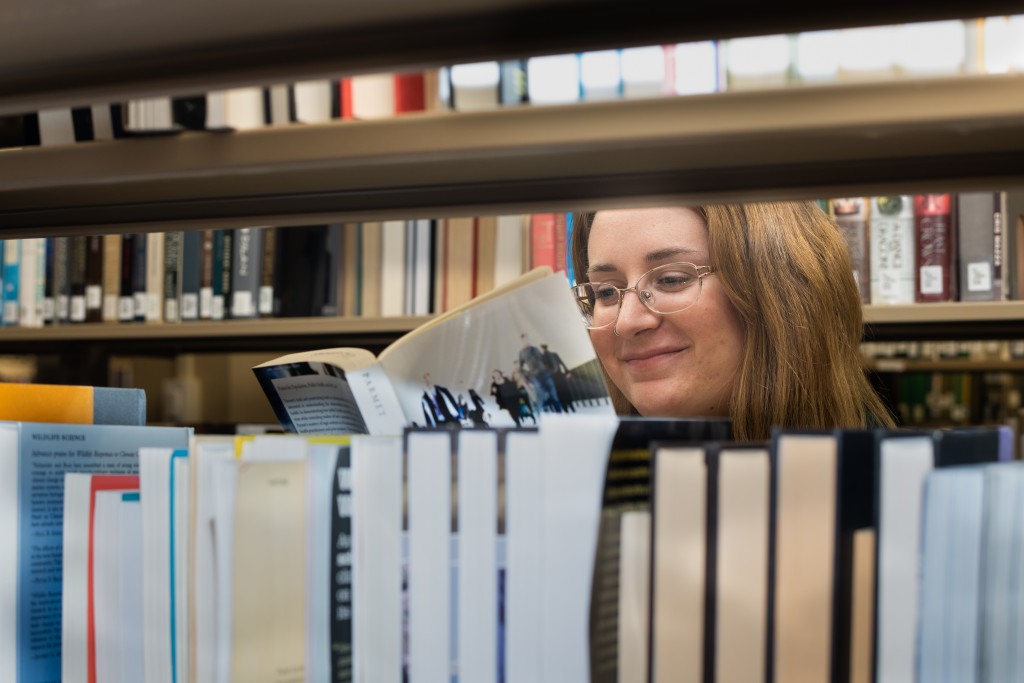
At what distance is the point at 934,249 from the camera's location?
1659mm

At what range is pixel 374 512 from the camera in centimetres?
51

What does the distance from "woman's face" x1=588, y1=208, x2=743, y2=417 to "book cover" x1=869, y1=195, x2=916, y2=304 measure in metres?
0.59

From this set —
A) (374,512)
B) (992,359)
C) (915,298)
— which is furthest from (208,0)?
(992,359)

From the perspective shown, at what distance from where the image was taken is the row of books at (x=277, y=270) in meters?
1.87

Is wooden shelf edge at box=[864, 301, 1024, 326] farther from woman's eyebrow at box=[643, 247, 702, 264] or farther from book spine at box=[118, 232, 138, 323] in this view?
book spine at box=[118, 232, 138, 323]

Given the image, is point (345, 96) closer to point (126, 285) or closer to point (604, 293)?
point (604, 293)

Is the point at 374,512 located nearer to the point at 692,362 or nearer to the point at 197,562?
the point at 197,562

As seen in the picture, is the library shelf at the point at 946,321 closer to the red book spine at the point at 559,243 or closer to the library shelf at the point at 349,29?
the red book spine at the point at 559,243

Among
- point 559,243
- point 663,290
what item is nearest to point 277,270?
point 559,243

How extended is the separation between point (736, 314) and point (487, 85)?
0.84m

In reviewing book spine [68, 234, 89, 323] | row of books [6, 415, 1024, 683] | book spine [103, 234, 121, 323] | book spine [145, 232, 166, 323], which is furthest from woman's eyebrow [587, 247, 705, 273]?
book spine [68, 234, 89, 323]

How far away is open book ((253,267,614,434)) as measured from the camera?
597 mm

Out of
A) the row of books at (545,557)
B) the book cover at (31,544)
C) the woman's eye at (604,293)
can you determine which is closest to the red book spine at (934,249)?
the woman's eye at (604,293)

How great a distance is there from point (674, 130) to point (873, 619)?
28cm
